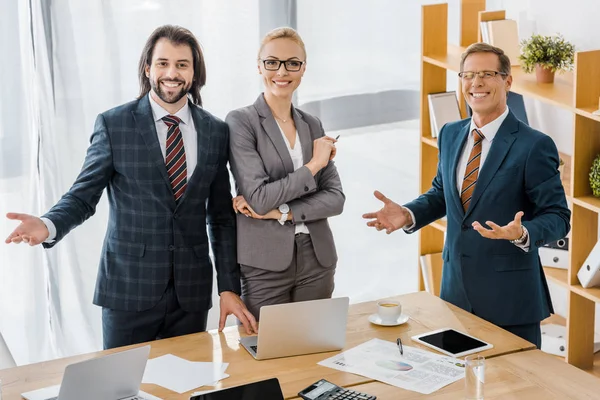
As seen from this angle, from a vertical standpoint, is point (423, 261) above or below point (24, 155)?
below

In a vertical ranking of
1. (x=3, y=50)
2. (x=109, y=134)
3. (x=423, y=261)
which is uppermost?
(x=3, y=50)

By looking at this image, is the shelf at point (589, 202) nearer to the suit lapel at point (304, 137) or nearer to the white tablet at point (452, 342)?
the white tablet at point (452, 342)

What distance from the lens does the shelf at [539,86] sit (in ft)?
12.2

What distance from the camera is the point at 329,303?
8.59 ft

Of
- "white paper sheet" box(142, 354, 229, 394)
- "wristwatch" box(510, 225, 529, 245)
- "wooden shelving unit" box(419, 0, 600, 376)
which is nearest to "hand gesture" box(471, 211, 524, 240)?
"wristwatch" box(510, 225, 529, 245)

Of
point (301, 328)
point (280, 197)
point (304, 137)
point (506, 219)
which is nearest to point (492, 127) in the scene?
point (506, 219)

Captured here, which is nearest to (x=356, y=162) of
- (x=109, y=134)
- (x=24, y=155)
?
(x=24, y=155)

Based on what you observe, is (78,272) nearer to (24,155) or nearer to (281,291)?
(24,155)

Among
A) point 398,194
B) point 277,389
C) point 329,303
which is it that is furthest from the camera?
point 398,194

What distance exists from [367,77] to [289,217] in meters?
1.96

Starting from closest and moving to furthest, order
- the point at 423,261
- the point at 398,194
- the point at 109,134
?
the point at 109,134 < the point at 423,261 < the point at 398,194

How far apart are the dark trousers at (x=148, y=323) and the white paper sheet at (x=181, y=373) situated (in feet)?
1.18

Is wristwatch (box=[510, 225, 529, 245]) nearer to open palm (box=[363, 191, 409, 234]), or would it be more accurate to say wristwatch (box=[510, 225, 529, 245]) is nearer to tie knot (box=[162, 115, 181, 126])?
open palm (box=[363, 191, 409, 234])

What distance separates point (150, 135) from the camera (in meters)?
2.94
